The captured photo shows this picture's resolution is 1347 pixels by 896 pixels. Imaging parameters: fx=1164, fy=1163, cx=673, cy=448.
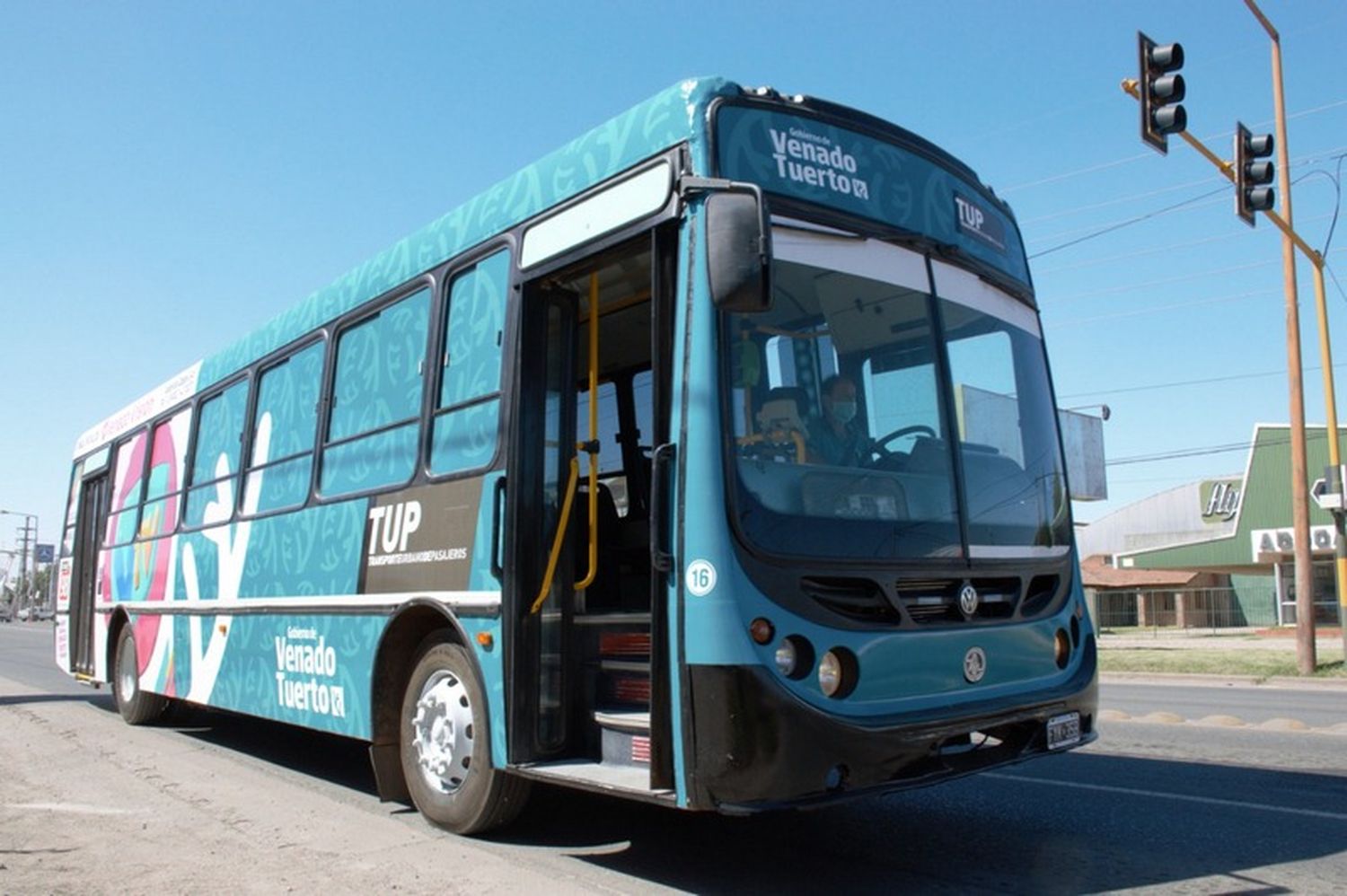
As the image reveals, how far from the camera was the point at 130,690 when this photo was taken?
1182 cm

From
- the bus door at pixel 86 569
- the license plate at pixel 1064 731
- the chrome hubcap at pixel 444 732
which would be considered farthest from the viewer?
the bus door at pixel 86 569

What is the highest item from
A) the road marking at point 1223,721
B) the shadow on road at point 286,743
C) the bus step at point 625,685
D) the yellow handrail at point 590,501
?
the yellow handrail at point 590,501

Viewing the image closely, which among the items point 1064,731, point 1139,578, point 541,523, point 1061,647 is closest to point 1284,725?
point 1061,647

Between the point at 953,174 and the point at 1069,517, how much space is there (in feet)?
6.19

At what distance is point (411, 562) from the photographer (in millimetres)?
6535

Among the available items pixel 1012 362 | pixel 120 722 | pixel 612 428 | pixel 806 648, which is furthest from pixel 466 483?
pixel 120 722

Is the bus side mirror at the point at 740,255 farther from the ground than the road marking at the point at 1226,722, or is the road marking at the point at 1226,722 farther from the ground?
the bus side mirror at the point at 740,255

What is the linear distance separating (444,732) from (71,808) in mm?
2921

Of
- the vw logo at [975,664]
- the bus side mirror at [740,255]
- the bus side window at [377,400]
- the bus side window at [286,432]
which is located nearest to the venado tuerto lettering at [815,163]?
the bus side mirror at [740,255]

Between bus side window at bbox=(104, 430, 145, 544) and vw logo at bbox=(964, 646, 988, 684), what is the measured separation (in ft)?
31.5

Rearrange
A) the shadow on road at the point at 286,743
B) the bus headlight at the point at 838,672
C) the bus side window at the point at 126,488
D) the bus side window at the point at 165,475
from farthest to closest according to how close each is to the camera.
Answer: the bus side window at the point at 126,488 < the bus side window at the point at 165,475 < the shadow on road at the point at 286,743 < the bus headlight at the point at 838,672

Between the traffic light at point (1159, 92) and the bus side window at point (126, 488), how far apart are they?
10963mm

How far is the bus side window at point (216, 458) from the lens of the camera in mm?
9539

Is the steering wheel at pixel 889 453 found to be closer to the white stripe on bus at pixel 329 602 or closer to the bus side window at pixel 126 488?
the white stripe on bus at pixel 329 602
